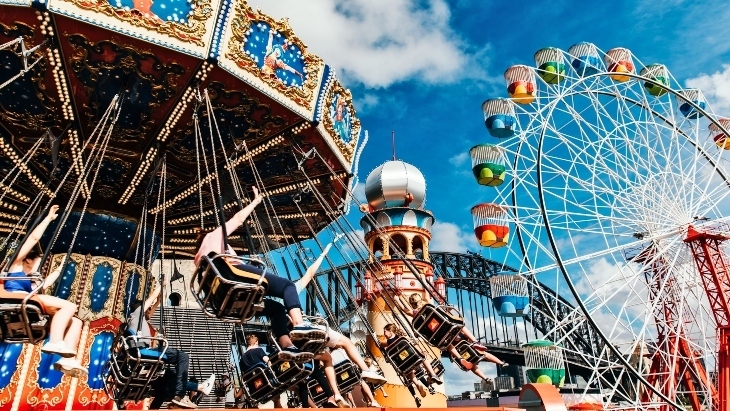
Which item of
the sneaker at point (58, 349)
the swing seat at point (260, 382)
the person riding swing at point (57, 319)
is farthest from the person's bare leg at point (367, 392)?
the sneaker at point (58, 349)

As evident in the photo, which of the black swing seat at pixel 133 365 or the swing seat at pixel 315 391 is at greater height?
the black swing seat at pixel 133 365

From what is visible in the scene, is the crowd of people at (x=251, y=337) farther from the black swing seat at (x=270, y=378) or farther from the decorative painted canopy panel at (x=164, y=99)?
the decorative painted canopy panel at (x=164, y=99)

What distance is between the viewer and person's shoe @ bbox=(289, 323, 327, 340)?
16.2ft

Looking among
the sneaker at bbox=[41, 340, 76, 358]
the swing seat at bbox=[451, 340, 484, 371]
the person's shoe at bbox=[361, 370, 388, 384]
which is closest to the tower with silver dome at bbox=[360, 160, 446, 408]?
the swing seat at bbox=[451, 340, 484, 371]

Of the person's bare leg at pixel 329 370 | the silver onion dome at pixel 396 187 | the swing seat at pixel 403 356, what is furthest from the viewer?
the silver onion dome at pixel 396 187

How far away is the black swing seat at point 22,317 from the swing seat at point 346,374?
316 centimetres

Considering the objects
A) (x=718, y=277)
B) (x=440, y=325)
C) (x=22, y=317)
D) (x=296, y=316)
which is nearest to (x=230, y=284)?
(x=296, y=316)

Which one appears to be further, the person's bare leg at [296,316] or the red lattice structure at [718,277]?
the red lattice structure at [718,277]

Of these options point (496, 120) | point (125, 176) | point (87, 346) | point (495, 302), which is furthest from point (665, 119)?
point (87, 346)

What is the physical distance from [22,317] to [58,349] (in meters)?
0.52

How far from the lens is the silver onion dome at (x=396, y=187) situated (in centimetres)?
2317

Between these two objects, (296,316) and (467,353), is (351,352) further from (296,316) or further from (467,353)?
(467,353)

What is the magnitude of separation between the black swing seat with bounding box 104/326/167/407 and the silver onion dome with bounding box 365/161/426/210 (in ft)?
57.6

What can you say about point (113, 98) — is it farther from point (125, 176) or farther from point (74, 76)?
point (125, 176)
